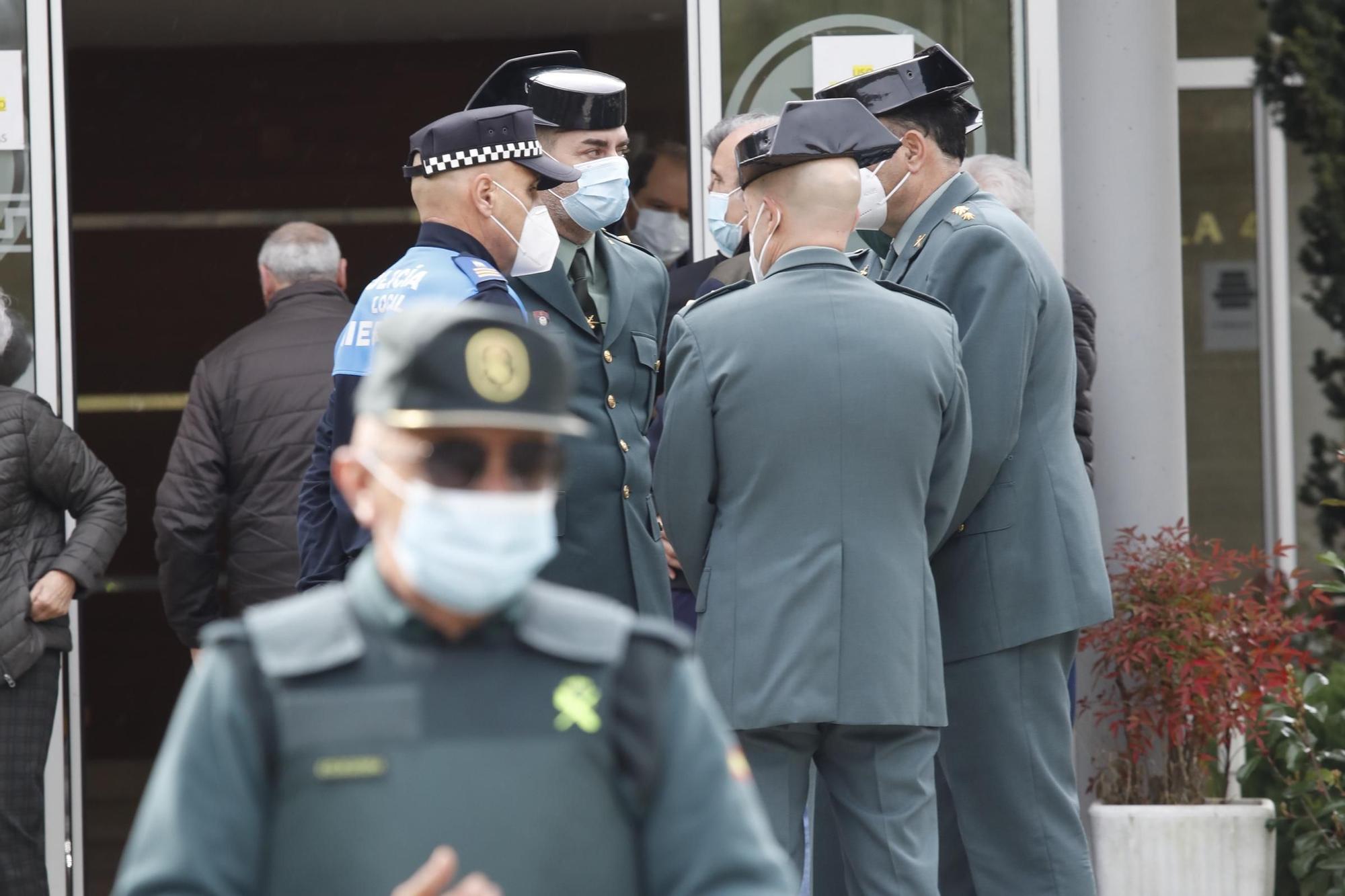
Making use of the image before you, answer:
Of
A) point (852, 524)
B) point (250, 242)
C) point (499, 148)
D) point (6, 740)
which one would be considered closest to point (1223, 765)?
point (852, 524)

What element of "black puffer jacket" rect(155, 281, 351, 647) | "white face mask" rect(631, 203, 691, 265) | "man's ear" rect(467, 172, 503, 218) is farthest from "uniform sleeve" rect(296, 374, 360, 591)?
"white face mask" rect(631, 203, 691, 265)

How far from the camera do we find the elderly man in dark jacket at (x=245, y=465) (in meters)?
5.41

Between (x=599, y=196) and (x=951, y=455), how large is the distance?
3.31 feet

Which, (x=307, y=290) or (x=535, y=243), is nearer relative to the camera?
(x=535, y=243)

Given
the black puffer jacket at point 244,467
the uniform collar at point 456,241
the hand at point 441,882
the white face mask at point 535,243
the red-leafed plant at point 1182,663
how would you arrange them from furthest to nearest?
the black puffer jacket at point 244,467
the red-leafed plant at point 1182,663
the white face mask at point 535,243
the uniform collar at point 456,241
the hand at point 441,882

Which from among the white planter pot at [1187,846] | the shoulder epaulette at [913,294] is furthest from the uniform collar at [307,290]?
A: the white planter pot at [1187,846]

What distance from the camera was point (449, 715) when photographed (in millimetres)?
1608

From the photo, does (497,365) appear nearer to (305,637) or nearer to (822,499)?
(305,637)

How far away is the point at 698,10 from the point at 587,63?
11.6 ft

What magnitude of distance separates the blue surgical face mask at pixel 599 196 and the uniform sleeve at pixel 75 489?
5.89 feet

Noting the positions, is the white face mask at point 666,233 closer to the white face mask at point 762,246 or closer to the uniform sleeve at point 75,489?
the uniform sleeve at point 75,489

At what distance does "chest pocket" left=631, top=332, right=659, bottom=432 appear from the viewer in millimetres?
3930

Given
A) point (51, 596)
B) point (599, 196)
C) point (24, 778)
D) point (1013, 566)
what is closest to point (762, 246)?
point (599, 196)

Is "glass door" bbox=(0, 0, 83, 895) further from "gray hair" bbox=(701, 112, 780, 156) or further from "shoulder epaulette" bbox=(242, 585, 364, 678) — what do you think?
"shoulder epaulette" bbox=(242, 585, 364, 678)
